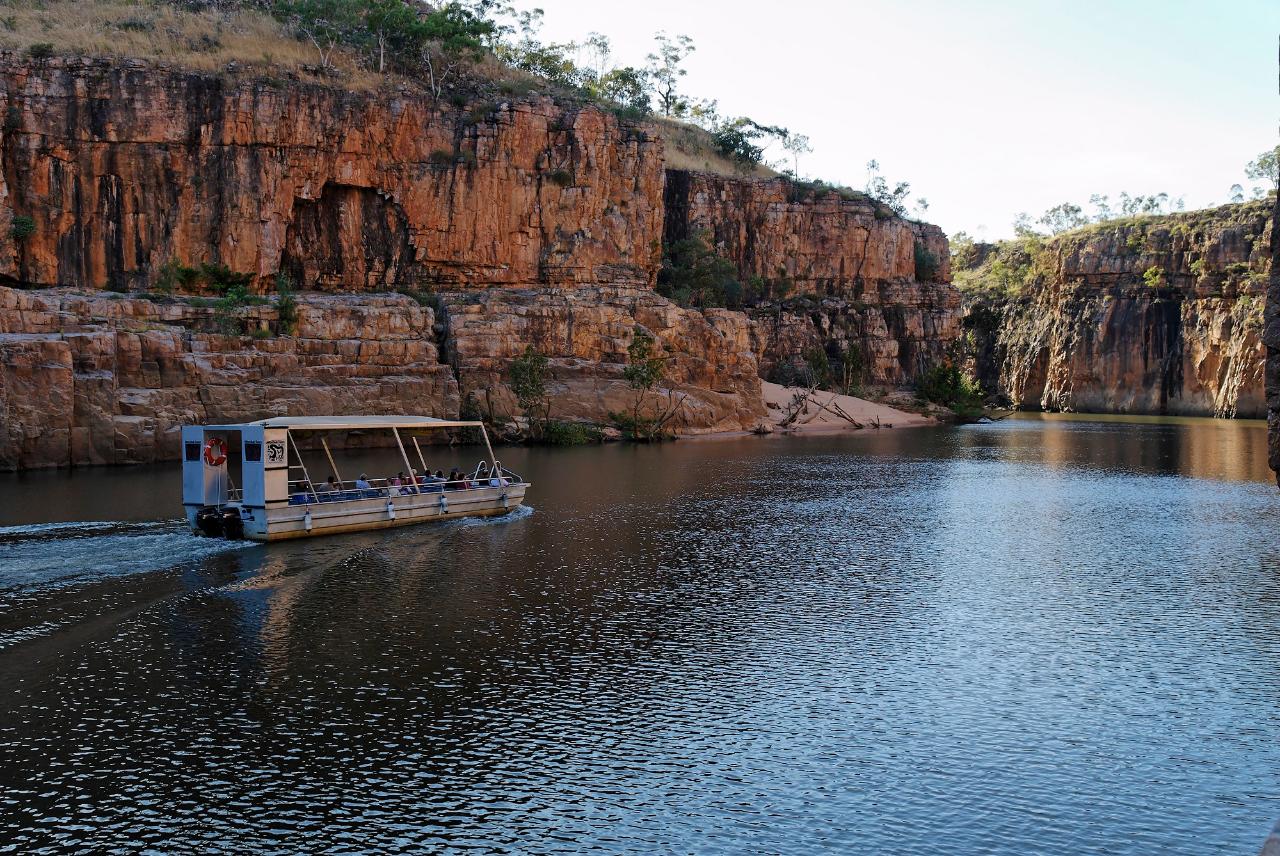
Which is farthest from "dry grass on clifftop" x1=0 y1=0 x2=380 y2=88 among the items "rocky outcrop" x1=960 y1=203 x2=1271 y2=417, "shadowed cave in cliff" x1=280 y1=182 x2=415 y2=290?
"rocky outcrop" x1=960 y1=203 x2=1271 y2=417

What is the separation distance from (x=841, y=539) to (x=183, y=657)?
21.1m

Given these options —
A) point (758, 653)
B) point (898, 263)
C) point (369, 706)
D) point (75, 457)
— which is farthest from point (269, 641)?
point (898, 263)

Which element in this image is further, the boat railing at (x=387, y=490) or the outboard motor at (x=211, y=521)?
the boat railing at (x=387, y=490)

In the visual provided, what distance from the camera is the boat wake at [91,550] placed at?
27.1 m

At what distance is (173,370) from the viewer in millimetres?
62000

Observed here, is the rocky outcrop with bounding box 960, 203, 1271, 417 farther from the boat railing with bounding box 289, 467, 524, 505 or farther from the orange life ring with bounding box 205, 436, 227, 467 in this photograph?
the orange life ring with bounding box 205, 436, 227, 467

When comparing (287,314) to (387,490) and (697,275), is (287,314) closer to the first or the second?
(387,490)

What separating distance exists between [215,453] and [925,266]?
108 m

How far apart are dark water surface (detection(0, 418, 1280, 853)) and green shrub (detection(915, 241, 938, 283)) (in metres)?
94.8

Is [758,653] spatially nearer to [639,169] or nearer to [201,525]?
[201,525]

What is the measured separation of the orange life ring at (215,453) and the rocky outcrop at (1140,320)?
12345 centimetres

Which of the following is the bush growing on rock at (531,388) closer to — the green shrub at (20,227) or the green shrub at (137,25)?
the green shrub at (20,227)

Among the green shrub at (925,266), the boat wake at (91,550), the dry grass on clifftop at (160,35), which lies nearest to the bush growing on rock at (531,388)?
the dry grass on clifftop at (160,35)

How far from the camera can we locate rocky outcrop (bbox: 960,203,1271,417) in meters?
134
